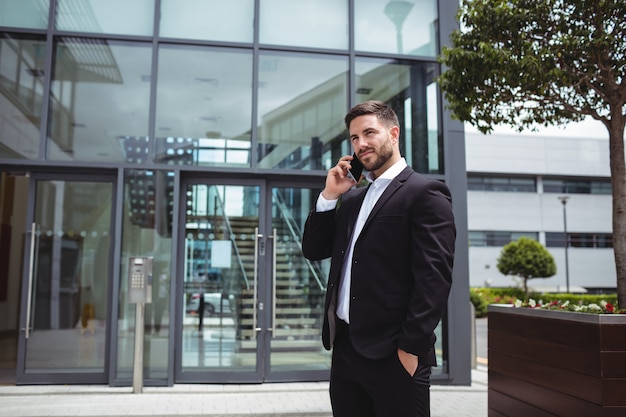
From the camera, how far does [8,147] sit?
694 cm

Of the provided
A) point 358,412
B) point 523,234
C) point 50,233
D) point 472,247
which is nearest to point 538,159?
point 523,234

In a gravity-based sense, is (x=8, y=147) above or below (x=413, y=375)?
above

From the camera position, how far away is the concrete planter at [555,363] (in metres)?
3.33

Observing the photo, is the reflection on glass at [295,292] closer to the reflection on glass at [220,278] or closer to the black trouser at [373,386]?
the reflection on glass at [220,278]

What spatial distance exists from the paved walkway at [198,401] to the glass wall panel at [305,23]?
4.16 m

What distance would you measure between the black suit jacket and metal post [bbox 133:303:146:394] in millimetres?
4706

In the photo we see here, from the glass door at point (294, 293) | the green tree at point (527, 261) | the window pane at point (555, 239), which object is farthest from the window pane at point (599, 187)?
the glass door at point (294, 293)

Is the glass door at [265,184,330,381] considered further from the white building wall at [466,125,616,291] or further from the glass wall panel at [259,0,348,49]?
the white building wall at [466,125,616,291]

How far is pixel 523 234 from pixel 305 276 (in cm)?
3516

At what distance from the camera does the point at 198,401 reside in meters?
6.18

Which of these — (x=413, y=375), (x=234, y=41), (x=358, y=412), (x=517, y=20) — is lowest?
(x=358, y=412)

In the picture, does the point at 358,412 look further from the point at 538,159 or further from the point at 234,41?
the point at 538,159

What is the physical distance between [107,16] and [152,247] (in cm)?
281

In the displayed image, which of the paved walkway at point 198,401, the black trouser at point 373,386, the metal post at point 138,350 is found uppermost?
the black trouser at point 373,386
